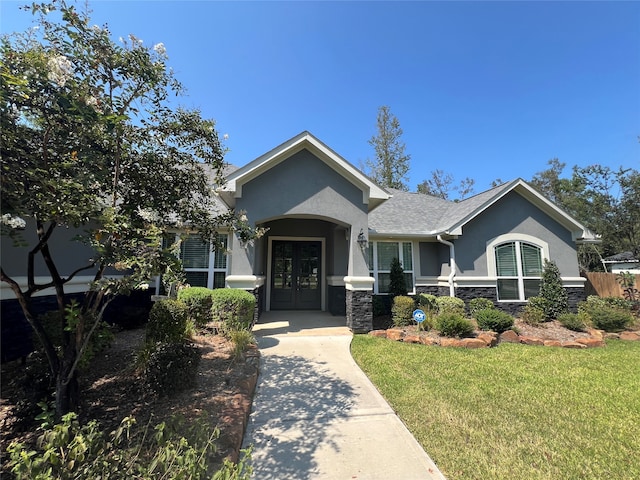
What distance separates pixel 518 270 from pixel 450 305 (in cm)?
342

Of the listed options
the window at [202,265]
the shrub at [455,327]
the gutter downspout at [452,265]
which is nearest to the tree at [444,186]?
the gutter downspout at [452,265]

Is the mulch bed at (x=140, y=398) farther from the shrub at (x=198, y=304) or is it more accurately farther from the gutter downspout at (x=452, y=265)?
the gutter downspout at (x=452, y=265)

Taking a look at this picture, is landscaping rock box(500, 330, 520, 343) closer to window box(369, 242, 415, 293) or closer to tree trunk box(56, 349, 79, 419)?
window box(369, 242, 415, 293)

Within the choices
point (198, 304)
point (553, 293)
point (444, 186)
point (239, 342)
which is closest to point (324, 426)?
point (239, 342)

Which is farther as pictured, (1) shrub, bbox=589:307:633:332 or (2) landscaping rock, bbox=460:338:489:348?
(1) shrub, bbox=589:307:633:332

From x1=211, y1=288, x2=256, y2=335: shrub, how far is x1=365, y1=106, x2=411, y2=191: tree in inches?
912

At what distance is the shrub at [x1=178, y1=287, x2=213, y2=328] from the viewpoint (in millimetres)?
7227

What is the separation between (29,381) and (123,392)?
1.09m

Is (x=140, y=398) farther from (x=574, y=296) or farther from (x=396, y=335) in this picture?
(x=574, y=296)

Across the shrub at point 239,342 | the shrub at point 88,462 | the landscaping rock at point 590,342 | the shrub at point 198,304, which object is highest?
the shrub at point 198,304

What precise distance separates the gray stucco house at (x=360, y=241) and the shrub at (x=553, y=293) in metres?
0.43

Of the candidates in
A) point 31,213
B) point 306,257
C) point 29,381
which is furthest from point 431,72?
point 29,381

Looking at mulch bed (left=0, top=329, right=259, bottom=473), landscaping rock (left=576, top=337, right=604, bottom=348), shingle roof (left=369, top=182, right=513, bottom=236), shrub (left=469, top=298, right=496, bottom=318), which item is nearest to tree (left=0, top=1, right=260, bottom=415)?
mulch bed (left=0, top=329, right=259, bottom=473)

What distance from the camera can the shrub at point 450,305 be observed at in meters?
9.80
